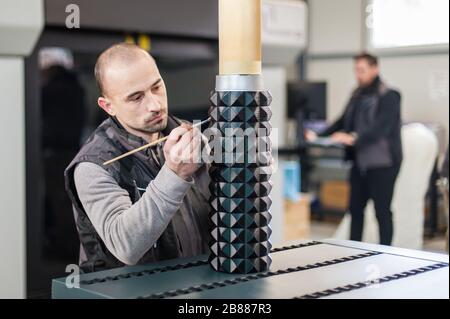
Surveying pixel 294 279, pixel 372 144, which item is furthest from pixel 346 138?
pixel 294 279

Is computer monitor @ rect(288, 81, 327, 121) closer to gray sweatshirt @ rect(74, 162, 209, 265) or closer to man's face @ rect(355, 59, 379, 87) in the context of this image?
man's face @ rect(355, 59, 379, 87)

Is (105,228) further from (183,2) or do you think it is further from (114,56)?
(183,2)

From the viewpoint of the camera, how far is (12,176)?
89.5 inches

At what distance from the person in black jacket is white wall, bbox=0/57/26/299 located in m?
1.65

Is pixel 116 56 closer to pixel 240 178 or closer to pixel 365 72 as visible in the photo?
pixel 240 178

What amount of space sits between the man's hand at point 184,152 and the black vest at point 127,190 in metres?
0.09

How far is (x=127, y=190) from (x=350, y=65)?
4.47m

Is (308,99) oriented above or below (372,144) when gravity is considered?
above

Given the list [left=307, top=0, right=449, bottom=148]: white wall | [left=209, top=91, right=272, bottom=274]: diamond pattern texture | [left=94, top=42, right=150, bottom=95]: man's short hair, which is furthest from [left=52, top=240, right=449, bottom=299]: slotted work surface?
[left=307, top=0, right=449, bottom=148]: white wall

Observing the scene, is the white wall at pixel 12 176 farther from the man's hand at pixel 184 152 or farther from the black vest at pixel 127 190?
the man's hand at pixel 184 152

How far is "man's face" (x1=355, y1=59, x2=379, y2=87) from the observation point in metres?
3.36

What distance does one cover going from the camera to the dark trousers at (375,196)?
3229mm
